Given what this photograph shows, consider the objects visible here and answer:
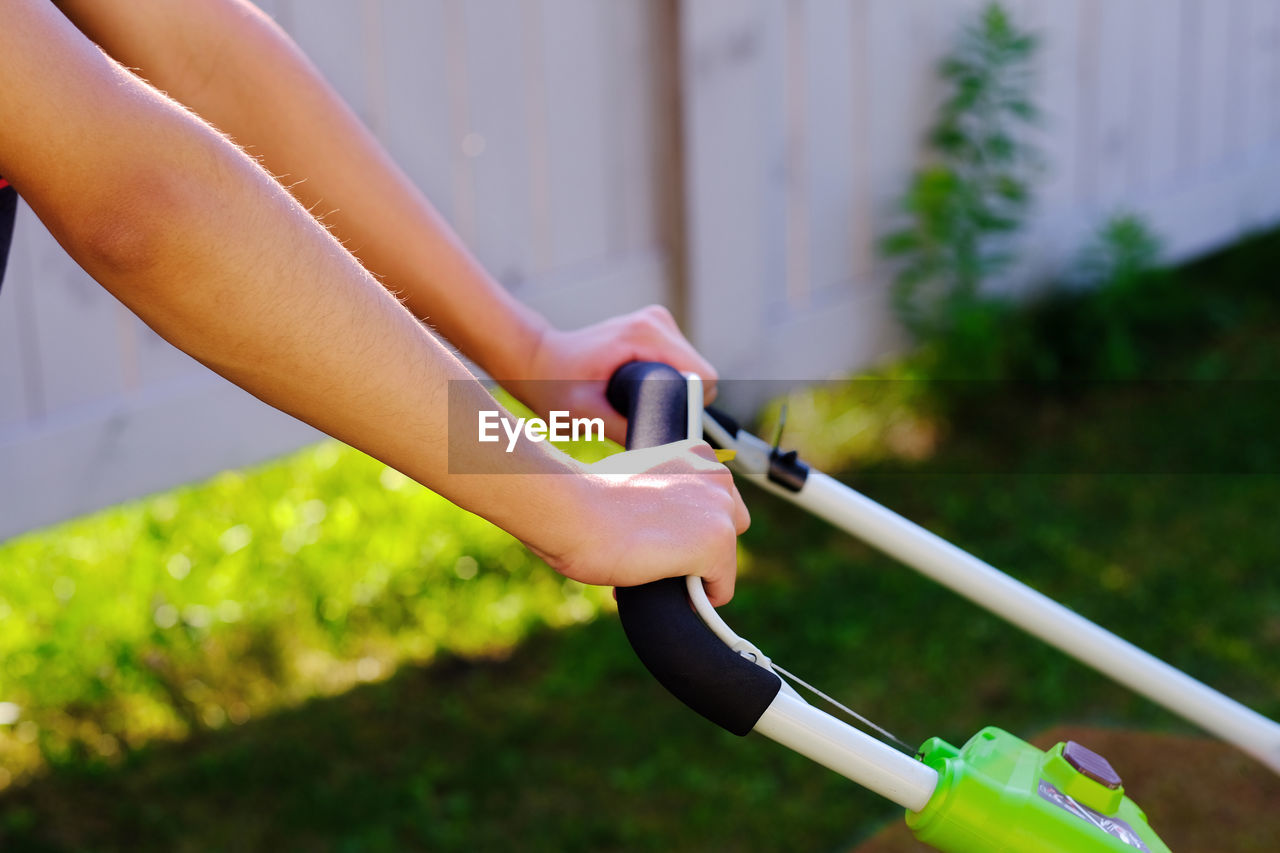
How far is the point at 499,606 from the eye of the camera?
293 centimetres

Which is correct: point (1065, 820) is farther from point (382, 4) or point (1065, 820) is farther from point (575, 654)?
point (382, 4)

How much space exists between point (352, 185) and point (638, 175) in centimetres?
189

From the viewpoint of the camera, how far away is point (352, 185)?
1338 mm

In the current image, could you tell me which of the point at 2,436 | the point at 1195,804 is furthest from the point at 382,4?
the point at 1195,804

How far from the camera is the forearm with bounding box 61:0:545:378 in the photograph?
126cm

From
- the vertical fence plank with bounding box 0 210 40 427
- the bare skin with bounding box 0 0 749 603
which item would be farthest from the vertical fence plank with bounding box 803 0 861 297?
the bare skin with bounding box 0 0 749 603

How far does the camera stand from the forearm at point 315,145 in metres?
1.26

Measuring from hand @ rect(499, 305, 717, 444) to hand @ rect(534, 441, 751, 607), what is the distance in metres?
0.31

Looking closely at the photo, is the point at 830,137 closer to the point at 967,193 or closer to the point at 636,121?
the point at 967,193

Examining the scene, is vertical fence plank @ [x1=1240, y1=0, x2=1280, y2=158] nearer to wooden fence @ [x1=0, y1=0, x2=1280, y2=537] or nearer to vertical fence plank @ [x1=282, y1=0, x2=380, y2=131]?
wooden fence @ [x1=0, y1=0, x2=1280, y2=537]

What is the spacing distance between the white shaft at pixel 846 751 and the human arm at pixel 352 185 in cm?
48

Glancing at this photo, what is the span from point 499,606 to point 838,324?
1.28 metres

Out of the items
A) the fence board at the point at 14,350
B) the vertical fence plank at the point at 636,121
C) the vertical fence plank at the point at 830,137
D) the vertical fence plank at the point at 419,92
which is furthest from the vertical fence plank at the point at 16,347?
the vertical fence plank at the point at 830,137

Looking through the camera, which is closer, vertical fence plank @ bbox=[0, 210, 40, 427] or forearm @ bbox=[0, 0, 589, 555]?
forearm @ bbox=[0, 0, 589, 555]
